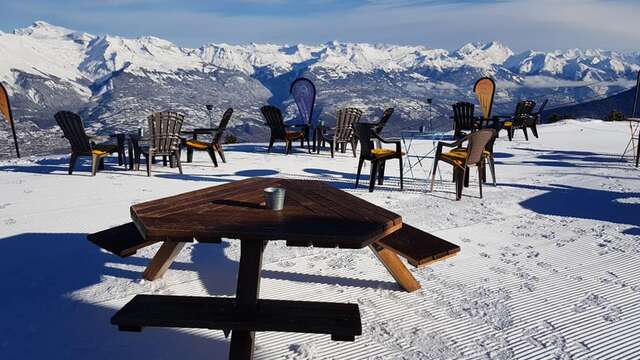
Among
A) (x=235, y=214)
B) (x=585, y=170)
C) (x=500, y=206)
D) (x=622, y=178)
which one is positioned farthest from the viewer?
(x=585, y=170)

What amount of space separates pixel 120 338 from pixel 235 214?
0.87 metres

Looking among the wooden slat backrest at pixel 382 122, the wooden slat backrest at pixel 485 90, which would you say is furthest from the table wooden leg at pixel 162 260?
the wooden slat backrest at pixel 485 90

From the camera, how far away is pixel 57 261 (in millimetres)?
3506

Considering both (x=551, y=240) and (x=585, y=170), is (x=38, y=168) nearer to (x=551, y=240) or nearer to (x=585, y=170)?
(x=551, y=240)

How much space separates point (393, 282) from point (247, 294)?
1259 millimetres

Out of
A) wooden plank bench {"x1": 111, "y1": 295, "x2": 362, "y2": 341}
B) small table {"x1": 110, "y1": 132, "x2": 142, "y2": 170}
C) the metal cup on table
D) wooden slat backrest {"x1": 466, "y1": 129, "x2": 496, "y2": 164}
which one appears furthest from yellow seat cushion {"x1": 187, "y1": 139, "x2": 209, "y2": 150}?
wooden plank bench {"x1": 111, "y1": 295, "x2": 362, "y2": 341}

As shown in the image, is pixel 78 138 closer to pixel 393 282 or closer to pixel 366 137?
pixel 366 137

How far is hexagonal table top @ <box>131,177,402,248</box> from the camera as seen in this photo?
6.61 ft

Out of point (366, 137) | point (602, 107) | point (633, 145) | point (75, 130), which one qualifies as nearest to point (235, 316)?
point (366, 137)

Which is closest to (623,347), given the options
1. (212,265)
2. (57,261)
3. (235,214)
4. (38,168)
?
(235,214)

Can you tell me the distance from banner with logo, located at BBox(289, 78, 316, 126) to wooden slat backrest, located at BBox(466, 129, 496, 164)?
5.28 m

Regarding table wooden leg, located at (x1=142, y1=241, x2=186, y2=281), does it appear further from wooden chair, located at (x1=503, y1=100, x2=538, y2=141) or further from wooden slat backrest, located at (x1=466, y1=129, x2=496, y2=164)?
wooden chair, located at (x1=503, y1=100, x2=538, y2=141)

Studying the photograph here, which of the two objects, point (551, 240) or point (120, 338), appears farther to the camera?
point (551, 240)

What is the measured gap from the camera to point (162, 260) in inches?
121
